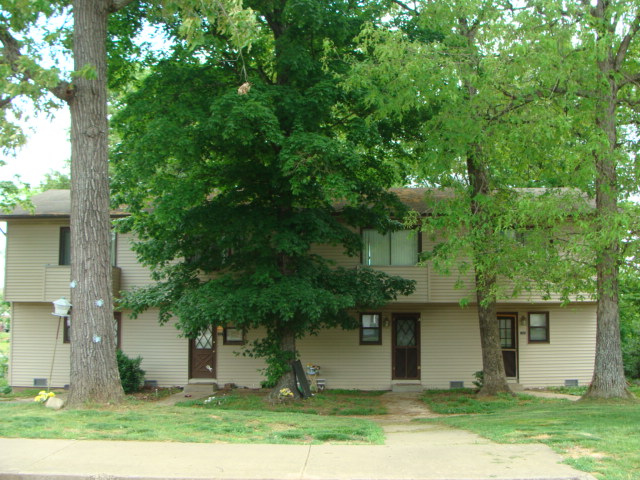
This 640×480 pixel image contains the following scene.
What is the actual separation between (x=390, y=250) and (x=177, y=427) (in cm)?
1176

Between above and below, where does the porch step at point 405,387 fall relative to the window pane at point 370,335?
below

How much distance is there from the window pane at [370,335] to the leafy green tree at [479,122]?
5.60 m

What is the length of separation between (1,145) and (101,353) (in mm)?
5621

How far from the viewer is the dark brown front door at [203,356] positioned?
20422mm

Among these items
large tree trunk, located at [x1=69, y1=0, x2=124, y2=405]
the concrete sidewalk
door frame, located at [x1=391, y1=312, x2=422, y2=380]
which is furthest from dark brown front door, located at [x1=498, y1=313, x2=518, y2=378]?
large tree trunk, located at [x1=69, y1=0, x2=124, y2=405]

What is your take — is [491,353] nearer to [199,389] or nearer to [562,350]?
[562,350]

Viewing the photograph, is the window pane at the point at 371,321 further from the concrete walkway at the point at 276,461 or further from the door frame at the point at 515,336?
the concrete walkway at the point at 276,461

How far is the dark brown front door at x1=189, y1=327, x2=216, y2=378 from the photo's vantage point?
67.0 ft

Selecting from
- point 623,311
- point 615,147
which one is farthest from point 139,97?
point 623,311

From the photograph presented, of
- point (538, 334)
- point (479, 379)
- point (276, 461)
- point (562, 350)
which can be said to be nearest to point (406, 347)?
point (479, 379)

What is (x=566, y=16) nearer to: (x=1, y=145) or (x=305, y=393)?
(x=305, y=393)

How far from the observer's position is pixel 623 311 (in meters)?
23.2

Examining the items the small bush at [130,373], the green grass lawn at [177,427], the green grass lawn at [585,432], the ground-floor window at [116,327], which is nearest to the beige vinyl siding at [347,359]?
the small bush at [130,373]

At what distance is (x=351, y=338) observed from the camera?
20.3m
